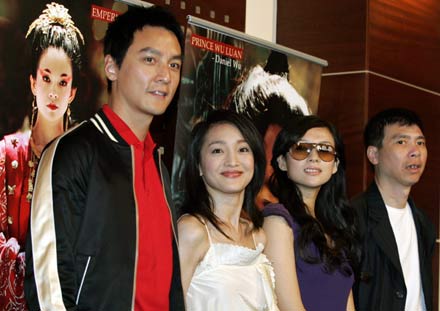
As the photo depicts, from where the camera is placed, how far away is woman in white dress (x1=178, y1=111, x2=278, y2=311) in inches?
104

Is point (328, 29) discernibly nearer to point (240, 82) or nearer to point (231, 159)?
point (240, 82)

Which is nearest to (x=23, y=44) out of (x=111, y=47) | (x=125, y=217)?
(x=111, y=47)

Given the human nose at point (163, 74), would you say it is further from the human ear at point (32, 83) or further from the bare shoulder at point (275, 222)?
the bare shoulder at point (275, 222)

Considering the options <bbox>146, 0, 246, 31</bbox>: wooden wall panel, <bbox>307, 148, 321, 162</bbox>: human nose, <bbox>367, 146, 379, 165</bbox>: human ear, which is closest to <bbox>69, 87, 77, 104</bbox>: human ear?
<bbox>307, 148, 321, 162</bbox>: human nose

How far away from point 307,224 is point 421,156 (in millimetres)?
972

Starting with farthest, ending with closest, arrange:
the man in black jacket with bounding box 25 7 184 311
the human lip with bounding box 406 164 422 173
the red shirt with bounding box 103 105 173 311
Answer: the human lip with bounding box 406 164 422 173
the red shirt with bounding box 103 105 173 311
the man in black jacket with bounding box 25 7 184 311

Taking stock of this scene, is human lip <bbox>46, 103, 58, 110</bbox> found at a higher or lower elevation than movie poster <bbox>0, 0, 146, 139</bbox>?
lower

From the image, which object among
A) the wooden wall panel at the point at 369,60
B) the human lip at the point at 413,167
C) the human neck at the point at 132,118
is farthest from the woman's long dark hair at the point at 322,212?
the wooden wall panel at the point at 369,60

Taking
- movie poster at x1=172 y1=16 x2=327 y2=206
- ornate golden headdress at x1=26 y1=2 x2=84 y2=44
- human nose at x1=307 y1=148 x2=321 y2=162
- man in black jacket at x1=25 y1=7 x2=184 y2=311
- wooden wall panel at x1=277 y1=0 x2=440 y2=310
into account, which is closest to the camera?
man in black jacket at x1=25 y1=7 x2=184 y2=311

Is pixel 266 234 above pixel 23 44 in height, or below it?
below

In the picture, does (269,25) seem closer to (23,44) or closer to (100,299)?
(23,44)

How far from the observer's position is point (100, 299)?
1972mm

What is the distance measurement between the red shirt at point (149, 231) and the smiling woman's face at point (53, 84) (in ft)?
2.34

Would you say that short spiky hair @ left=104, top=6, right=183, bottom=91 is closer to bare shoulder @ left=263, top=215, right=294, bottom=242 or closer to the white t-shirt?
bare shoulder @ left=263, top=215, right=294, bottom=242
